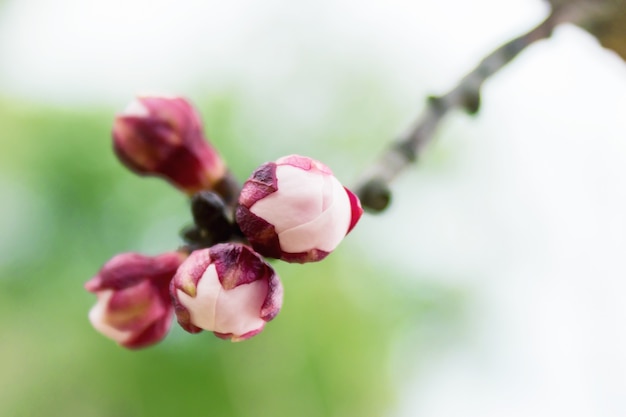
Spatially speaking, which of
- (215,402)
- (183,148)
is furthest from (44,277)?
(183,148)

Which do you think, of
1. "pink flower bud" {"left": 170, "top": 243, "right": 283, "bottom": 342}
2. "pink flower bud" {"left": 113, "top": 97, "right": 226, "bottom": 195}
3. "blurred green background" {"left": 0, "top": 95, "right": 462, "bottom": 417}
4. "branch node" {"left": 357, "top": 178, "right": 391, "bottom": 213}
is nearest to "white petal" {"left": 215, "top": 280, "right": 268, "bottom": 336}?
"pink flower bud" {"left": 170, "top": 243, "right": 283, "bottom": 342}

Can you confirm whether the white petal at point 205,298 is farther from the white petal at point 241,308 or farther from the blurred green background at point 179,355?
the blurred green background at point 179,355

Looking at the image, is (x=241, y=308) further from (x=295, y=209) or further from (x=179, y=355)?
(x=179, y=355)

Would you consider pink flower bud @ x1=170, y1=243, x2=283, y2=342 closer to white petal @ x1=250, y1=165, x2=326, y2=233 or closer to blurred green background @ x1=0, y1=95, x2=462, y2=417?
white petal @ x1=250, y1=165, x2=326, y2=233

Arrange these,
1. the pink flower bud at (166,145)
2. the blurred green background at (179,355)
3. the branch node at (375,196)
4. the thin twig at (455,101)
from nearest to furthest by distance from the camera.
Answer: the branch node at (375,196)
the thin twig at (455,101)
the pink flower bud at (166,145)
the blurred green background at (179,355)

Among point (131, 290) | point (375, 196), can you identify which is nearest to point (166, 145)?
point (131, 290)

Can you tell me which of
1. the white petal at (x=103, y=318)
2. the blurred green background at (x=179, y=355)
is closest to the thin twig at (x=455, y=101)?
the white petal at (x=103, y=318)

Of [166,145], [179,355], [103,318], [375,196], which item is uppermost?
[375,196]
